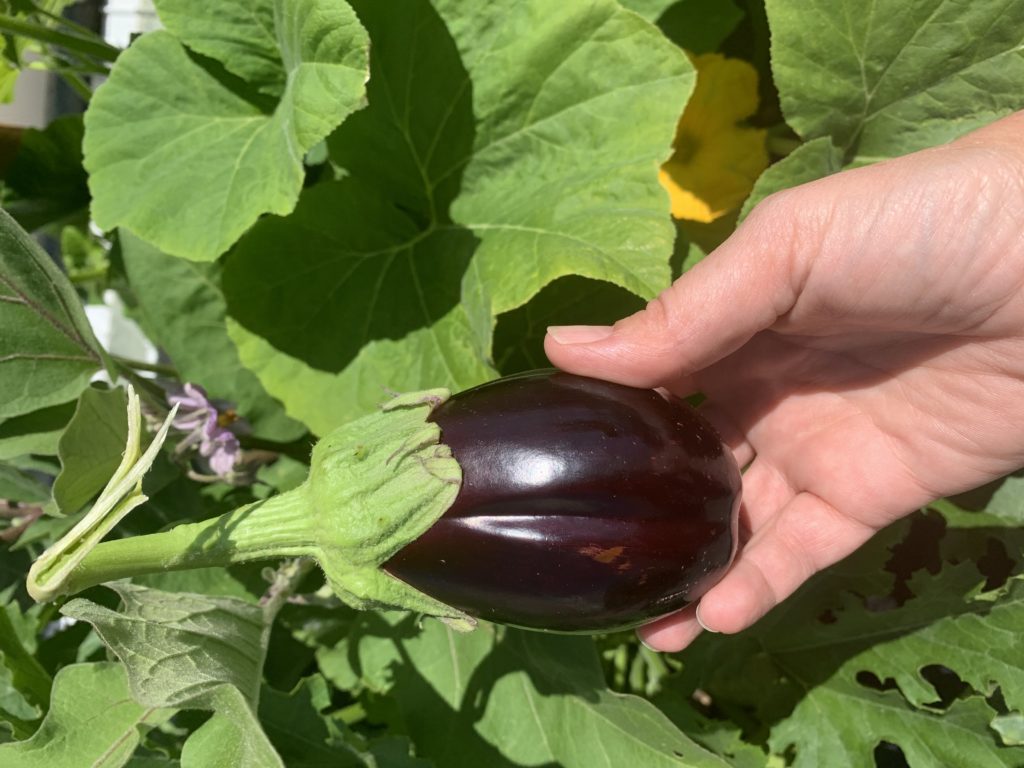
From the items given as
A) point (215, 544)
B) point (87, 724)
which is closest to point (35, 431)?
point (87, 724)

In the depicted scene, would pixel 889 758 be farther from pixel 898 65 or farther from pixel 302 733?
pixel 898 65

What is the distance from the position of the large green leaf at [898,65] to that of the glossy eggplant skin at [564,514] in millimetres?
517

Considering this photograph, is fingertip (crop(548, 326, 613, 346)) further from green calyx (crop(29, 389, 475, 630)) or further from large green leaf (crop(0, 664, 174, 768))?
large green leaf (crop(0, 664, 174, 768))

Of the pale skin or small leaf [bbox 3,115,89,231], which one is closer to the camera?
the pale skin

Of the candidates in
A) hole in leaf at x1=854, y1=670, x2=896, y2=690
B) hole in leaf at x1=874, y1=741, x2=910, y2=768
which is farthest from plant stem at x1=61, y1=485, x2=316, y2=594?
hole in leaf at x1=874, y1=741, x2=910, y2=768

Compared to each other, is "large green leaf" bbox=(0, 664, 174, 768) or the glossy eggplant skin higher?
the glossy eggplant skin

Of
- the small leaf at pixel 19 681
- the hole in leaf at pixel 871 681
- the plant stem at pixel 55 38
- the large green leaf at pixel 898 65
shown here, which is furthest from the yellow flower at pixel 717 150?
the small leaf at pixel 19 681

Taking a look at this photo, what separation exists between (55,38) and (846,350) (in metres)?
1.15

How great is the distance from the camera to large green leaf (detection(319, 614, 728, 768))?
116cm

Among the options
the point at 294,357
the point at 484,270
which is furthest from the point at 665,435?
the point at 294,357

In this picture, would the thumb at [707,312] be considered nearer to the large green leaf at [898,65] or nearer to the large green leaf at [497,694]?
the large green leaf at [898,65]

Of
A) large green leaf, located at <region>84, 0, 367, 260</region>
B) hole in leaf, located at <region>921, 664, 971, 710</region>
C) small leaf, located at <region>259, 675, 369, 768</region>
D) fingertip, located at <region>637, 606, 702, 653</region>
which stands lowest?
hole in leaf, located at <region>921, 664, 971, 710</region>

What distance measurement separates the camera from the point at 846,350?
1.12 m

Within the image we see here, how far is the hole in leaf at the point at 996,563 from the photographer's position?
1.31m
